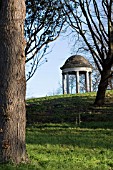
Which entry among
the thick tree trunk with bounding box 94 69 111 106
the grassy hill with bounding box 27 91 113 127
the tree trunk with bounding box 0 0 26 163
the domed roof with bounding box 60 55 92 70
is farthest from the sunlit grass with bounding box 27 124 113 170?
the domed roof with bounding box 60 55 92 70

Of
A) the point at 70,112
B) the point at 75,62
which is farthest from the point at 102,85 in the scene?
the point at 75,62

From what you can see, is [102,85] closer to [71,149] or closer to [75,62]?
[71,149]

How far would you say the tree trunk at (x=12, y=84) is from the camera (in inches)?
254

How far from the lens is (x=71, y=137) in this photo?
1084cm

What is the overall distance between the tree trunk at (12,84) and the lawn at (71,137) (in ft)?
1.24

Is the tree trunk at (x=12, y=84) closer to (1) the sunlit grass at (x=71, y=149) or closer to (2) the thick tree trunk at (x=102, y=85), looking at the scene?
(1) the sunlit grass at (x=71, y=149)

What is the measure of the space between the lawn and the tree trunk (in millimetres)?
379

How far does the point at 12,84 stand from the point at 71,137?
467 cm

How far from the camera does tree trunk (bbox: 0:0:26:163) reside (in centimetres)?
645

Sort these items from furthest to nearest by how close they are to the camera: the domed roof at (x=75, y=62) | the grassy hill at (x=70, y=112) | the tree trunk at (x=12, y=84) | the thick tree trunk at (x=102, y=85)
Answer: the domed roof at (x=75, y=62) → the thick tree trunk at (x=102, y=85) → the grassy hill at (x=70, y=112) → the tree trunk at (x=12, y=84)

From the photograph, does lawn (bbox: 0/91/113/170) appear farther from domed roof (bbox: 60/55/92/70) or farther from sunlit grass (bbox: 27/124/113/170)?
domed roof (bbox: 60/55/92/70)

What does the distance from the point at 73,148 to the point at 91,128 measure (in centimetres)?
480

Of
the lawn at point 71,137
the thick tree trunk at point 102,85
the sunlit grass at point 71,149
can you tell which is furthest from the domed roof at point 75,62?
the sunlit grass at point 71,149

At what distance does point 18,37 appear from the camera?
6691 mm
